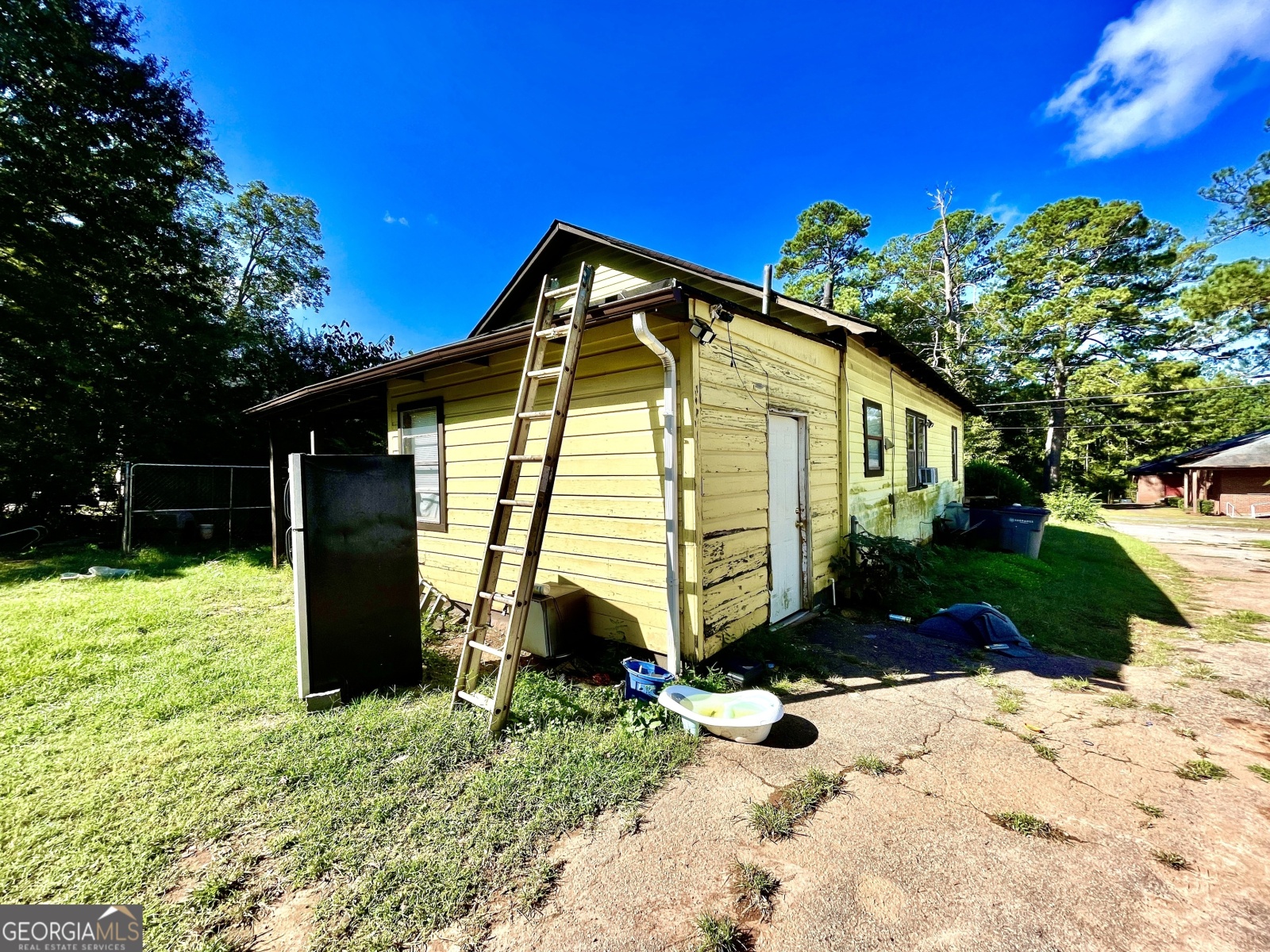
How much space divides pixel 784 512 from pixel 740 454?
115cm

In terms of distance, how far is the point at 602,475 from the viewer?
410cm

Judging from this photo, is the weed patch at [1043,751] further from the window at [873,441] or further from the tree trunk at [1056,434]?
the tree trunk at [1056,434]

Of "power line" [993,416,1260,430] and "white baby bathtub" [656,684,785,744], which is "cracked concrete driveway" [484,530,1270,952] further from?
"power line" [993,416,1260,430]

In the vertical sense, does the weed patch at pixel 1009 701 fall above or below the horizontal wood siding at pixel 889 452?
below

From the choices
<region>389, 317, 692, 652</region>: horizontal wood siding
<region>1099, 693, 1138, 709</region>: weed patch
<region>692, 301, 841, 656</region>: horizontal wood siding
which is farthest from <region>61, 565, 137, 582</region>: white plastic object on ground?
<region>1099, 693, 1138, 709</region>: weed patch

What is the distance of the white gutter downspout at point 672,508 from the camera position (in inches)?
140

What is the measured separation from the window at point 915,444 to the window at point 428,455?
7.76 meters

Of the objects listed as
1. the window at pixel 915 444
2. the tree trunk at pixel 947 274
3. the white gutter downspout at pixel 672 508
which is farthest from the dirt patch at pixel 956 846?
the tree trunk at pixel 947 274

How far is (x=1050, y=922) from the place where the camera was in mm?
1693

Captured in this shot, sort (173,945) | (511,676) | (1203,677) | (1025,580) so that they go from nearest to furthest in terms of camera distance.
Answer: (173,945) < (511,676) < (1203,677) < (1025,580)

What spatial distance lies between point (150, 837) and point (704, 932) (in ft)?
8.10

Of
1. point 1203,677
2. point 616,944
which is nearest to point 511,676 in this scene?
point 616,944

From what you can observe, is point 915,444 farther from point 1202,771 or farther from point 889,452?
point 1202,771

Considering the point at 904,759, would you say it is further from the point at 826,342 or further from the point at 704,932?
the point at 826,342
